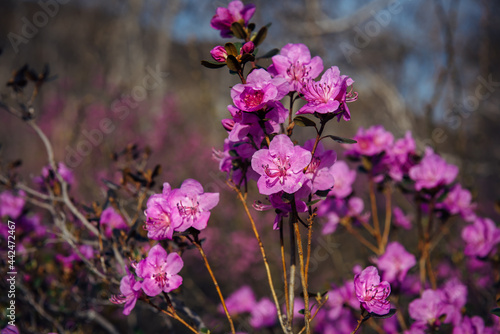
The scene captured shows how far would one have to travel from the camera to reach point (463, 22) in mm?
5145

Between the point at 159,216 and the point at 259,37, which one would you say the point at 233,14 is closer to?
the point at 259,37

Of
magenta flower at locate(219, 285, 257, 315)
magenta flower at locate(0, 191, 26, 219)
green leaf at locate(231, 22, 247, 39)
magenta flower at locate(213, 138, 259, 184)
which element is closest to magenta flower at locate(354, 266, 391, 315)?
magenta flower at locate(213, 138, 259, 184)

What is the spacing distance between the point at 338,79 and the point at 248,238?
131 inches

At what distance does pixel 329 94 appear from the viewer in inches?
32.1

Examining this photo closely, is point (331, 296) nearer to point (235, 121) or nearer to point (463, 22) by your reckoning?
point (235, 121)

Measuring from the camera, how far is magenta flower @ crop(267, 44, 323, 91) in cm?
92

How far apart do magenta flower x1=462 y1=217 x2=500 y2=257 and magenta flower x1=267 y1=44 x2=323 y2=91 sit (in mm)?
1063

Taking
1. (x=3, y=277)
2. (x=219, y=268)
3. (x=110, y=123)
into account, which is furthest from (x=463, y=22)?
(x=3, y=277)

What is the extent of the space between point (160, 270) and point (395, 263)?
0.96 m

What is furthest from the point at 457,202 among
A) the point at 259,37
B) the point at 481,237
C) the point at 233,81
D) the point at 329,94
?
the point at 233,81

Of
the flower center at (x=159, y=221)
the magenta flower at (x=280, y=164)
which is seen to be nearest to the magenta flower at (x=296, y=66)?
the magenta flower at (x=280, y=164)

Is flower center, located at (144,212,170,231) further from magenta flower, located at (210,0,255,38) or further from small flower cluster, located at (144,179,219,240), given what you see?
magenta flower, located at (210,0,255,38)

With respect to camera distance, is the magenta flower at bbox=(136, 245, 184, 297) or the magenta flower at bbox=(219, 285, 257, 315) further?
the magenta flower at bbox=(219, 285, 257, 315)

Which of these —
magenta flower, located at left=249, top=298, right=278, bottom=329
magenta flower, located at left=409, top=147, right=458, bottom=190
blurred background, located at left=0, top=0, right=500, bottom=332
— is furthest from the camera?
blurred background, located at left=0, top=0, right=500, bottom=332
